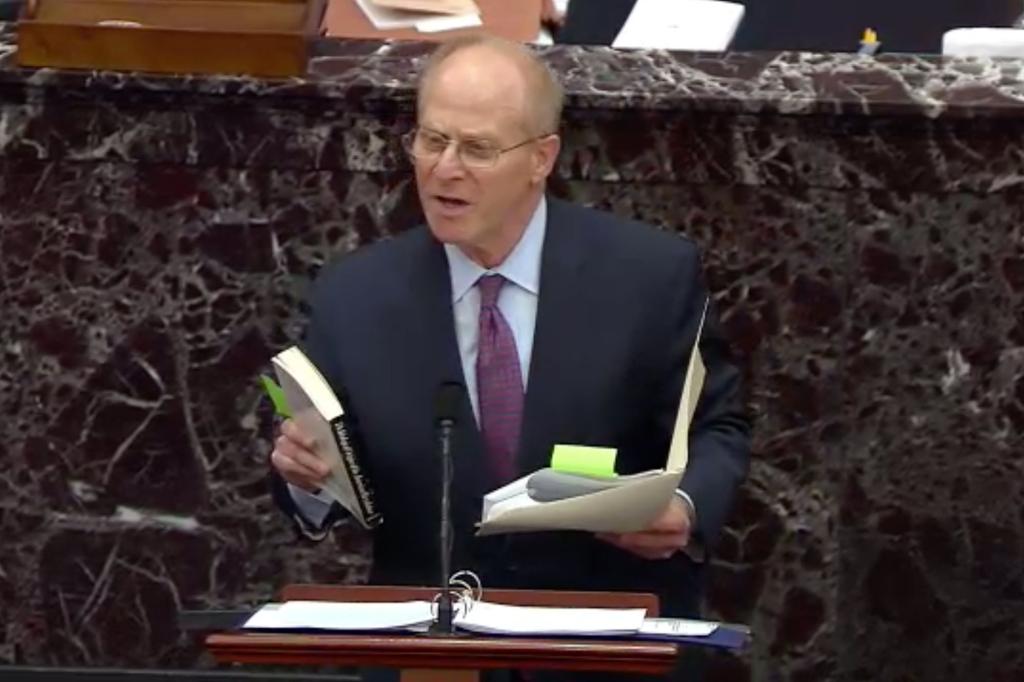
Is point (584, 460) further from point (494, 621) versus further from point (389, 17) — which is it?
point (389, 17)

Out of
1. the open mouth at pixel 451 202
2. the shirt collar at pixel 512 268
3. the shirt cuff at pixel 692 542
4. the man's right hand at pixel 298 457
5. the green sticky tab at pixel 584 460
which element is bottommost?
the shirt cuff at pixel 692 542

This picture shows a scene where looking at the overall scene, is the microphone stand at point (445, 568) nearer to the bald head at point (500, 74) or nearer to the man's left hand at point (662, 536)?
the man's left hand at point (662, 536)

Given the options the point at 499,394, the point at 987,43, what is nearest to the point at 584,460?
the point at 499,394

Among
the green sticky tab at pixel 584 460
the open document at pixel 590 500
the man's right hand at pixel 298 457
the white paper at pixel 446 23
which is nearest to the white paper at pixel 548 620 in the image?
the open document at pixel 590 500

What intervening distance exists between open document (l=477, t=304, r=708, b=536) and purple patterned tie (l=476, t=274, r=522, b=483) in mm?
346

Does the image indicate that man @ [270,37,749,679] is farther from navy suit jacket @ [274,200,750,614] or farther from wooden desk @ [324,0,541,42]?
wooden desk @ [324,0,541,42]

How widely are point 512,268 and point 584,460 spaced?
492mm

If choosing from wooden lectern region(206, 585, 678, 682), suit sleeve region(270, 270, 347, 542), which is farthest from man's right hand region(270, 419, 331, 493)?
wooden lectern region(206, 585, 678, 682)

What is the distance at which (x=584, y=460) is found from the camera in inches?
117

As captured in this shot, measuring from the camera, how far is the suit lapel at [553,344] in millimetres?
3293

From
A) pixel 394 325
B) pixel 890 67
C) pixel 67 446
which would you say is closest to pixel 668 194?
pixel 890 67

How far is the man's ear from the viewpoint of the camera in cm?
332

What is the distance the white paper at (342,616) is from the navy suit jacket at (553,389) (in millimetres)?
468

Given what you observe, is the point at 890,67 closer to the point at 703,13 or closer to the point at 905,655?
the point at 703,13
